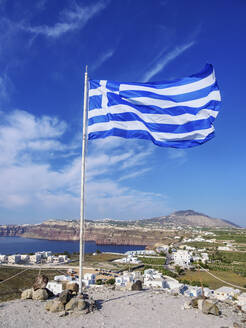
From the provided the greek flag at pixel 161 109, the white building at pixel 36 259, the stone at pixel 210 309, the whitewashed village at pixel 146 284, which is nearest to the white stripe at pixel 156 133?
the greek flag at pixel 161 109

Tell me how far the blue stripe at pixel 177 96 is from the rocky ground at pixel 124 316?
26.7ft

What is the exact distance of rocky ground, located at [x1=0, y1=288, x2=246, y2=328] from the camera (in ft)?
27.4

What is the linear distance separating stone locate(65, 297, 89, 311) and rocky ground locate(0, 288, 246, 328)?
255 millimetres

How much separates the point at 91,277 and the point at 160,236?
14436cm

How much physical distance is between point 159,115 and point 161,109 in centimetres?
26

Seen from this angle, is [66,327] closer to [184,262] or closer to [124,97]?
[124,97]

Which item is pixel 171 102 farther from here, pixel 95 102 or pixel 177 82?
pixel 95 102

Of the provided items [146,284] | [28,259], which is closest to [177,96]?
[146,284]

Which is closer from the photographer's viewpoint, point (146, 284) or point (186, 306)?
point (186, 306)

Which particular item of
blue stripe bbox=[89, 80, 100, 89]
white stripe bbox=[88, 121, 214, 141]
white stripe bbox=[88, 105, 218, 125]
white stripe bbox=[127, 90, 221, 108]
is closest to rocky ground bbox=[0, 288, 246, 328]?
white stripe bbox=[88, 121, 214, 141]

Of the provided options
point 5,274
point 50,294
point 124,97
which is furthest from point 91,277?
point 124,97

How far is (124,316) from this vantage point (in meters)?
9.09

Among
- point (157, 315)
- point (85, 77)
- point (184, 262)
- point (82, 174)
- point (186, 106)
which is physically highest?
point (85, 77)

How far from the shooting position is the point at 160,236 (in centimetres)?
17700
